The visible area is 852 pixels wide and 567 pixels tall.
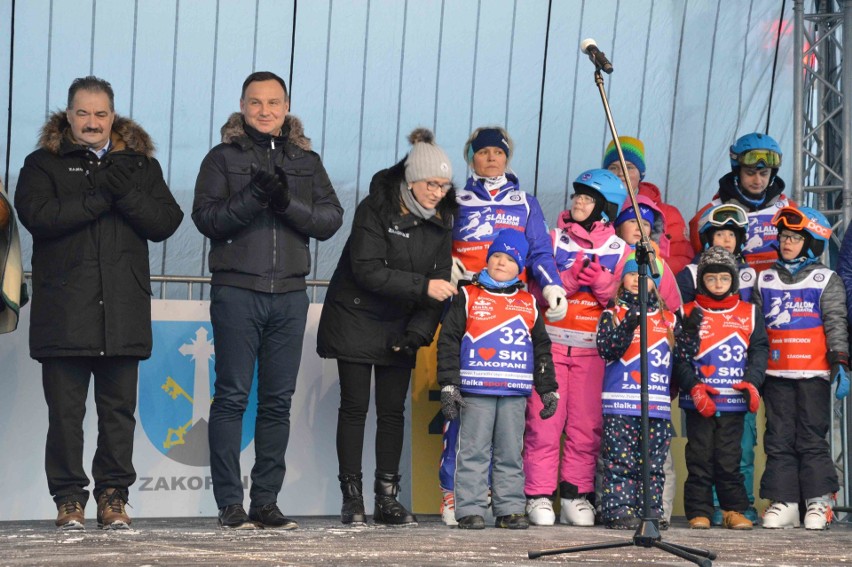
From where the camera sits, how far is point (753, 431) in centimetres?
689

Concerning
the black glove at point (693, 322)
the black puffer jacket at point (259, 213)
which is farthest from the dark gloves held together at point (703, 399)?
the black puffer jacket at point (259, 213)

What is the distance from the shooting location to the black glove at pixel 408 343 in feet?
19.9

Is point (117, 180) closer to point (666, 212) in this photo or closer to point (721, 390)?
point (721, 390)

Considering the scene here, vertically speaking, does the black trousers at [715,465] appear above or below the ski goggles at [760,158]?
below

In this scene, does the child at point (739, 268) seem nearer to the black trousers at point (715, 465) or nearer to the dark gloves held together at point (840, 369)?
the black trousers at point (715, 465)

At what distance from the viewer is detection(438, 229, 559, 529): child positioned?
239 inches

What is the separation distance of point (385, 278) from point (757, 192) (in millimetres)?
2472

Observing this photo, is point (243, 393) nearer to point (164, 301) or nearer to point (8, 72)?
point (164, 301)

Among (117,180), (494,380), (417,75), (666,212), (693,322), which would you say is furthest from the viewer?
(417,75)

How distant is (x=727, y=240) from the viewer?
696 centimetres

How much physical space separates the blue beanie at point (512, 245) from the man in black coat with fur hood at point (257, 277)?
831 millimetres

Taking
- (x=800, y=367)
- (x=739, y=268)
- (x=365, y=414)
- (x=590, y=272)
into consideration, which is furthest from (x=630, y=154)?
(x=365, y=414)

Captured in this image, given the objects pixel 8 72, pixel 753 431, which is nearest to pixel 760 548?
pixel 753 431

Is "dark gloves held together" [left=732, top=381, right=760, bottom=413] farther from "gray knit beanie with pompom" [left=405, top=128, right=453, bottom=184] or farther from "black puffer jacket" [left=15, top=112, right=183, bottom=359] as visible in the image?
"black puffer jacket" [left=15, top=112, right=183, bottom=359]
